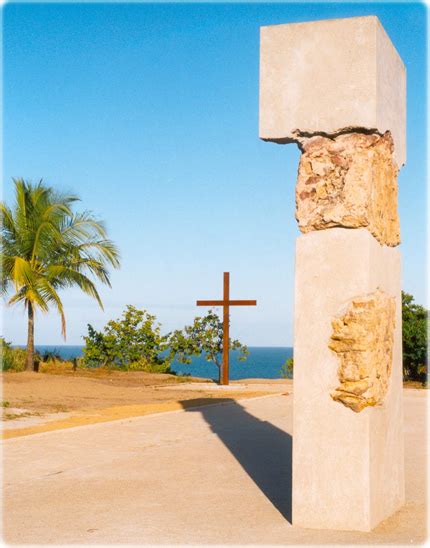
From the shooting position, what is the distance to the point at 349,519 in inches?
209

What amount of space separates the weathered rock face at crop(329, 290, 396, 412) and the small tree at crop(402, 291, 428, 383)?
15.6 m

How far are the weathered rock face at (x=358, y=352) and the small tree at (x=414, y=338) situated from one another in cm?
1561

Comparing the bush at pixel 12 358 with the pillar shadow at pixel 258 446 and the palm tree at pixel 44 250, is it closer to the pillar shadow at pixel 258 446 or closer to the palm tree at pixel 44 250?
the palm tree at pixel 44 250

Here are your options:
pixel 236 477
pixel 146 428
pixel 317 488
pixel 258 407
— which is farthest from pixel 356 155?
pixel 258 407

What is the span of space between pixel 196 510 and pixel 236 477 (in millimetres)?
1438

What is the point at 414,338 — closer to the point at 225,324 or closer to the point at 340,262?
the point at 225,324

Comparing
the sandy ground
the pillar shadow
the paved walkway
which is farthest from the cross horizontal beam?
the paved walkway

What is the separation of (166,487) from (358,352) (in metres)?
2.48

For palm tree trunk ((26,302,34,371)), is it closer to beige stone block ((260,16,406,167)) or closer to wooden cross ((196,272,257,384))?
wooden cross ((196,272,257,384))

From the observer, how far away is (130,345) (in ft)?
82.4

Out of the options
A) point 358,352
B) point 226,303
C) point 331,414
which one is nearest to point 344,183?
point 358,352

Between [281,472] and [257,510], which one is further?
[281,472]

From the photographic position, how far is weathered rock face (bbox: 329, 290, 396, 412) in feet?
17.6

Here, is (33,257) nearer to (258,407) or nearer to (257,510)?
(258,407)
